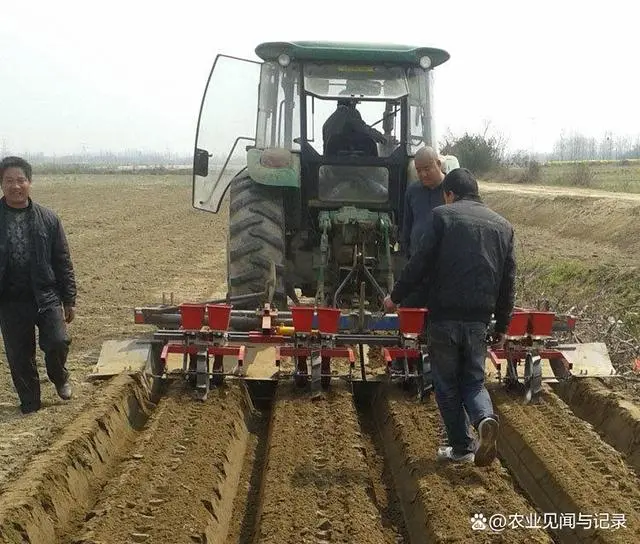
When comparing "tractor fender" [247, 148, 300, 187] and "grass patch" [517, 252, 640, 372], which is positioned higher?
"tractor fender" [247, 148, 300, 187]

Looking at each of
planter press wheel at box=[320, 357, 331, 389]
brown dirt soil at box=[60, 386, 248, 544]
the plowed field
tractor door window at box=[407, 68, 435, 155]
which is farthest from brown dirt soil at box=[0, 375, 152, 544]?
tractor door window at box=[407, 68, 435, 155]

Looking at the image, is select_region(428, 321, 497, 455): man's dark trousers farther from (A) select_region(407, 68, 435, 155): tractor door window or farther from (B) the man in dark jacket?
(A) select_region(407, 68, 435, 155): tractor door window

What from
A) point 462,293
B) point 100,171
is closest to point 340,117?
point 462,293

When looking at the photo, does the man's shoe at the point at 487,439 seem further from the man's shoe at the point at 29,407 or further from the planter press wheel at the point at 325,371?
the man's shoe at the point at 29,407

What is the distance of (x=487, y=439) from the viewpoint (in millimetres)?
4039

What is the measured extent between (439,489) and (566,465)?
74 cm

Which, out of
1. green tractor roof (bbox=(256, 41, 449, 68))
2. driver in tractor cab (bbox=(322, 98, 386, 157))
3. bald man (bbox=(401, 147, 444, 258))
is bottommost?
bald man (bbox=(401, 147, 444, 258))

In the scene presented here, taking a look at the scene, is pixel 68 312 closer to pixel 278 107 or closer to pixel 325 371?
pixel 325 371

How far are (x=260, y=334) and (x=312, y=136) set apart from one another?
2.15 metres

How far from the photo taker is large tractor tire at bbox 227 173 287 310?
6.30 m

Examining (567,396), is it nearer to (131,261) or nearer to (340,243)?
(340,243)

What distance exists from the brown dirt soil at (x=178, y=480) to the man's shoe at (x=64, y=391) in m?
0.69

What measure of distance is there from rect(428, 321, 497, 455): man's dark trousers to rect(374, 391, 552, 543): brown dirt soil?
184mm

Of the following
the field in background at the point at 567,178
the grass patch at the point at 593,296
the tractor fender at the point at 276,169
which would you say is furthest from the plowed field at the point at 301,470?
the field in background at the point at 567,178
